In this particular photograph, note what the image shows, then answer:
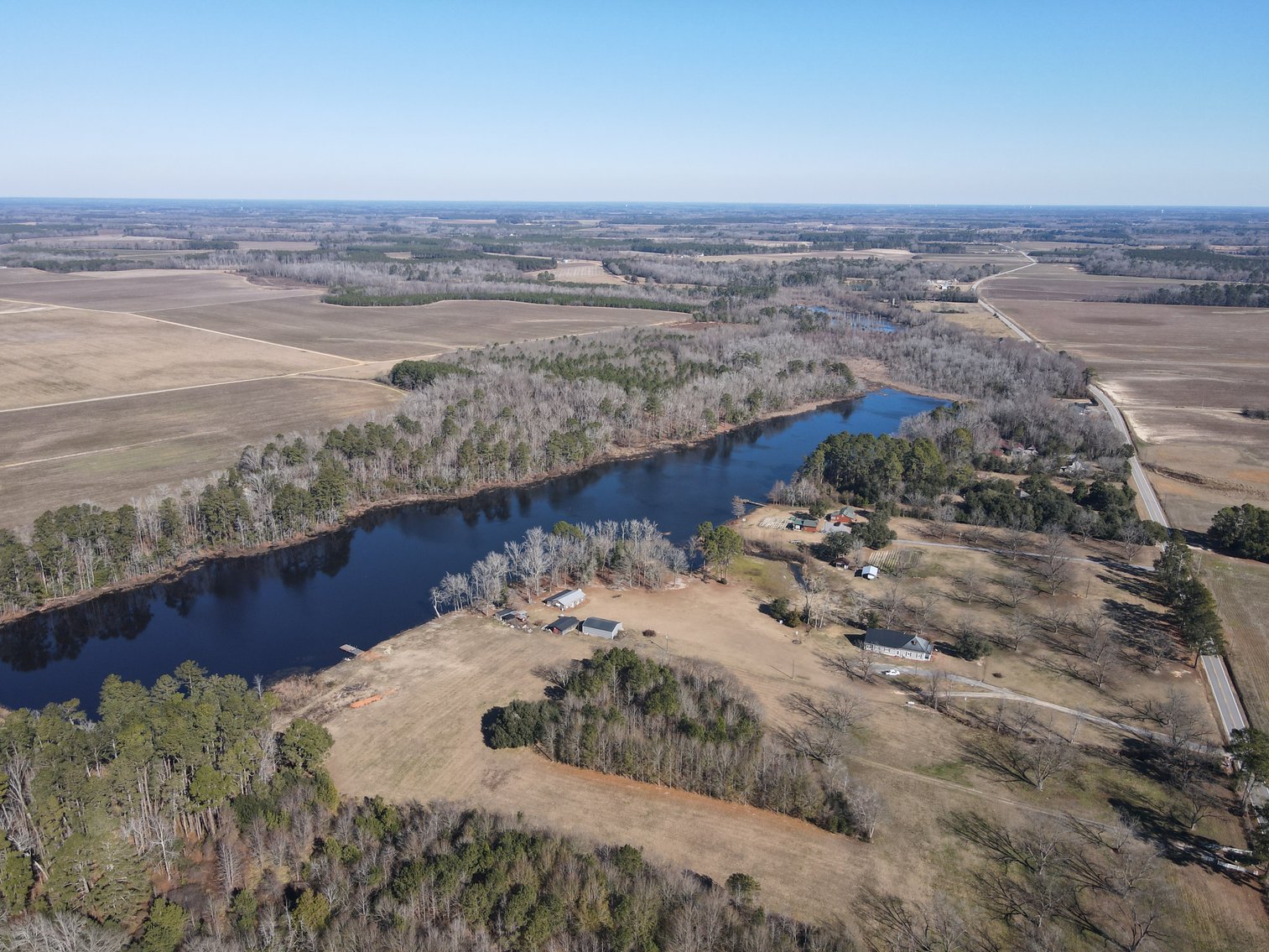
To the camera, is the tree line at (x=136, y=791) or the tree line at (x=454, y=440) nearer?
the tree line at (x=136, y=791)

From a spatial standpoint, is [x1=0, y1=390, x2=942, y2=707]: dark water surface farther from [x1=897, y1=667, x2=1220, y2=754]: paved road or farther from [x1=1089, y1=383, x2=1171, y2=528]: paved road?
[x1=1089, y1=383, x2=1171, y2=528]: paved road

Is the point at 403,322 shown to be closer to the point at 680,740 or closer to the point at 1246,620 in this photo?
the point at 680,740

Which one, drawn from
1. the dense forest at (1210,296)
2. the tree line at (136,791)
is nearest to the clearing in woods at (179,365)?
the tree line at (136,791)

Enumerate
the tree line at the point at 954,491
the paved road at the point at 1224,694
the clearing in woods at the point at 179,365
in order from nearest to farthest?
the paved road at the point at 1224,694 < the tree line at the point at 954,491 < the clearing in woods at the point at 179,365

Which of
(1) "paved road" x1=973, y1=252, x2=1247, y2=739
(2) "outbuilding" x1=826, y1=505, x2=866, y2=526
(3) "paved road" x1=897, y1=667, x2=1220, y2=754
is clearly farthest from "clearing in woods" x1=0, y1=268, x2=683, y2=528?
(1) "paved road" x1=973, y1=252, x2=1247, y2=739

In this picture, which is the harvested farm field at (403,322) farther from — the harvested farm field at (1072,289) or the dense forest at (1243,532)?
the dense forest at (1243,532)

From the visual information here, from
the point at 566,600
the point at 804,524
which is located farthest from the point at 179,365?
the point at 804,524
